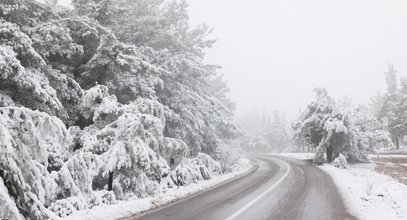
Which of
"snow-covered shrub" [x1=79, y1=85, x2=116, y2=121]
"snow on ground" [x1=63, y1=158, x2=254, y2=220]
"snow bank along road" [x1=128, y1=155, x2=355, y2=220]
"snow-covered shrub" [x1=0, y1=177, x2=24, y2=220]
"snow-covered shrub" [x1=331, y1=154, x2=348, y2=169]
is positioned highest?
"snow-covered shrub" [x1=79, y1=85, x2=116, y2=121]

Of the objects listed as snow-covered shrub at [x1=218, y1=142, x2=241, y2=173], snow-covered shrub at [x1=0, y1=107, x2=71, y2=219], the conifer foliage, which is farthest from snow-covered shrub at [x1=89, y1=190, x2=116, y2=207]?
snow-covered shrub at [x1=218, y1=142, x2=241, y2=173]

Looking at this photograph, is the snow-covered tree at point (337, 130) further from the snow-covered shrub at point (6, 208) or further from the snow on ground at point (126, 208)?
the snow-covered shrub at point (6, 208)

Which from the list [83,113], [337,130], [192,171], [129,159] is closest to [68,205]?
[129,159]

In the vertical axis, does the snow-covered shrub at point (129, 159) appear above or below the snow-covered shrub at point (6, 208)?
above

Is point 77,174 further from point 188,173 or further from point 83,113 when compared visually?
point 188,173

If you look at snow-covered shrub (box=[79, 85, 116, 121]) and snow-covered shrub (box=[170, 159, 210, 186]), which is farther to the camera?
snow-covered shrub (box=[170, 159, 210, 186])

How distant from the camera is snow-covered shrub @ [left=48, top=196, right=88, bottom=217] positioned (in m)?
9.01

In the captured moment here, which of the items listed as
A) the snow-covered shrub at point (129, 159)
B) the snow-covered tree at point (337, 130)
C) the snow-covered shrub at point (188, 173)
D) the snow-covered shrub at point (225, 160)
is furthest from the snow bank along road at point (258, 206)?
the snow-covered tree at point (337, 130)

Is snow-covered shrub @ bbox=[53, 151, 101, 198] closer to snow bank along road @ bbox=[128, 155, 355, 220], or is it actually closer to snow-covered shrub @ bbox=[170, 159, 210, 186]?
snow bank along road @ bbox=[128, 155, 355, 220]

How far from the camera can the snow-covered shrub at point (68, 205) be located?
9.01 metres

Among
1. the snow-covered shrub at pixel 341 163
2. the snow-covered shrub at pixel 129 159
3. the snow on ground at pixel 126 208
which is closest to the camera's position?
the snow on ground at pixel 126 208

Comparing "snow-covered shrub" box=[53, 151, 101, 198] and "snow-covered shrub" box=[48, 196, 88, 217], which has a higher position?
"snow-covered shrub" box=[53, 151, 101, 198]

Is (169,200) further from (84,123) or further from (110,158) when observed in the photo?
(84,123)

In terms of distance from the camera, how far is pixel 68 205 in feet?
30.3
